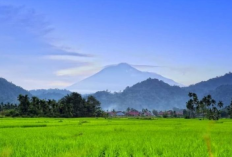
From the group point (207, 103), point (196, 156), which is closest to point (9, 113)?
point (207, 103)

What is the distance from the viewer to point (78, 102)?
8488 cm

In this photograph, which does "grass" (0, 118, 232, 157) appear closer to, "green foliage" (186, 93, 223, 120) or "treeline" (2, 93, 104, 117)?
"treeline" (2, 93, 104, 117)

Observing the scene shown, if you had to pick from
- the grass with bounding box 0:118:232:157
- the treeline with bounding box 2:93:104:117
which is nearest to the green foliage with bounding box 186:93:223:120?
the treeline with bounding box 2:93:104:117

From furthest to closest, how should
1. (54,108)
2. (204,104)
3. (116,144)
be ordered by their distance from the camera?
(204,104)
(54,108)
(116,144)

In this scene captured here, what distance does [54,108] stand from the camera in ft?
233

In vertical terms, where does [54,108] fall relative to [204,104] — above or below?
below

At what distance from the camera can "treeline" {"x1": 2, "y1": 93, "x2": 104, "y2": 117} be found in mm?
64688

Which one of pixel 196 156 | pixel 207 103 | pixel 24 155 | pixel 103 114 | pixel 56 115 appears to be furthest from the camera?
pixel 103 114

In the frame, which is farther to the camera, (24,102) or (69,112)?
(69,112)

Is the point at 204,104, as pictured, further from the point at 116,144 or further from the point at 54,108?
the point at 116,144

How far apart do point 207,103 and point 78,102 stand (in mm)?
37357

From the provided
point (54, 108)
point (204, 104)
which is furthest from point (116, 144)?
point (204, 104)

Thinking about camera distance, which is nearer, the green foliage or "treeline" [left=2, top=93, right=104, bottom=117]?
"treeline" [left=2, top=93, right=104, bottom=117]

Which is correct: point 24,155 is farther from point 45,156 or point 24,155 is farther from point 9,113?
point 9,113
